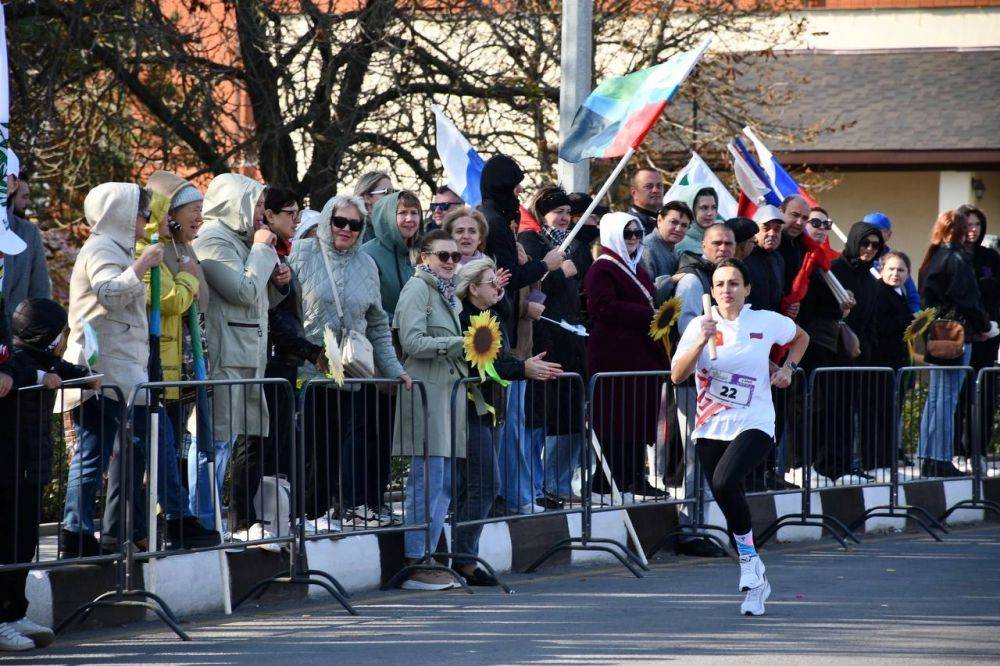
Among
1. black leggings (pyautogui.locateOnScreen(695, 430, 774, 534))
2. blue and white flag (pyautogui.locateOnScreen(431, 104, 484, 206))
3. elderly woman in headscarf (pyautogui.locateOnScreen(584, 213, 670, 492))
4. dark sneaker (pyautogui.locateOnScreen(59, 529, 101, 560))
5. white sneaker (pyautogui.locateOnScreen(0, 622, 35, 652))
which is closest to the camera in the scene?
white sneaker (pyautogui.locateOnScreen(0, 622, 35, 652))

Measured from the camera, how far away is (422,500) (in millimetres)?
9586

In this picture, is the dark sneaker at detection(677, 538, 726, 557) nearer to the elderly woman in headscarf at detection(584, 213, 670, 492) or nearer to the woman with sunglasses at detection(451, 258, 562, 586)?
the elderly woman in headscarf at detection(584, 213, 670, 492)

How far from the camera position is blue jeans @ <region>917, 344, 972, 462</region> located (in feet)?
44.9

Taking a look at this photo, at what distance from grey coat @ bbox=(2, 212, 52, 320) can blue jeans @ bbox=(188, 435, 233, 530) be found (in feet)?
4.05

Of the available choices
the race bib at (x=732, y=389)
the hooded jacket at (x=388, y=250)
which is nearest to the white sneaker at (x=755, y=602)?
the race bib at (x=732, y=389)

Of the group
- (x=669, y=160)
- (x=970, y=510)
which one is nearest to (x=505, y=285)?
(x=970, y=510)

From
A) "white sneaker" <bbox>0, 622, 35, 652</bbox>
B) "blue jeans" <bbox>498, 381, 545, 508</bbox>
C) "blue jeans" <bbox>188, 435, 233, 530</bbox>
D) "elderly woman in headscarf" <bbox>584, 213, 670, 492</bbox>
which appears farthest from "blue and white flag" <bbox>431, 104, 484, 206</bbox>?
"white sneaker" <bbox>0, 622, 35, 652</bbox>

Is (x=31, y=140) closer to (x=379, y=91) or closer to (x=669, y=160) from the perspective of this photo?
(x=379, y=91)

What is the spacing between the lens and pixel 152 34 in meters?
15.4

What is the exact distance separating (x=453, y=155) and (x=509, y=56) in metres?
5.61

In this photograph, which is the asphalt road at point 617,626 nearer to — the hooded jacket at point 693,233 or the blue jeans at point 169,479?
the blue jeans at point 169,479

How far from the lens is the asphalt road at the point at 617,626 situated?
7.49 meters

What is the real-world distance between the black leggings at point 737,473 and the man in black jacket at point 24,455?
11.2 ft

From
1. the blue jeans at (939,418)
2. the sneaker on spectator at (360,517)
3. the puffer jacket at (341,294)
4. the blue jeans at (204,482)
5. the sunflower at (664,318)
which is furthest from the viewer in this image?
the blue jeans at (939,418)
